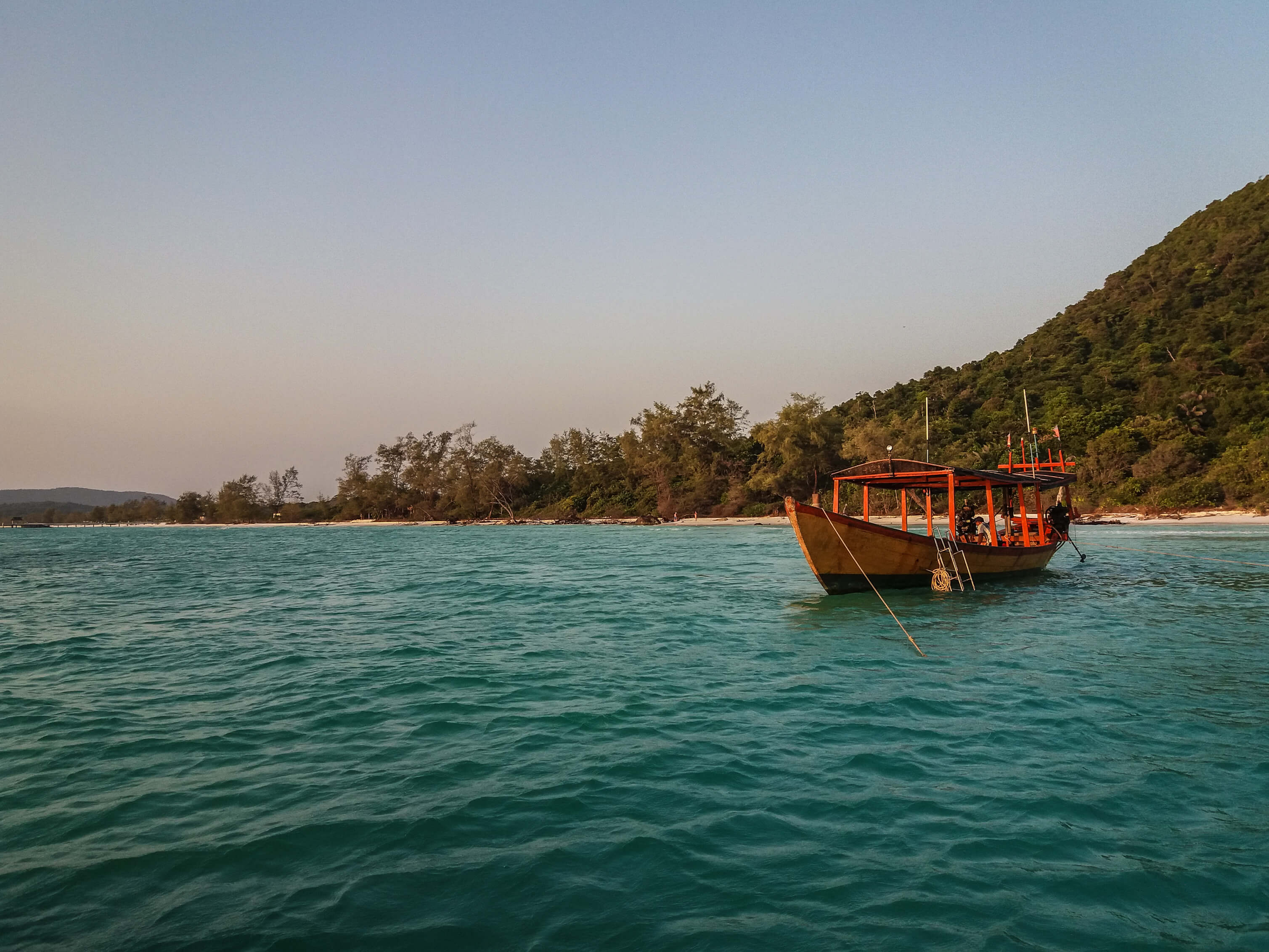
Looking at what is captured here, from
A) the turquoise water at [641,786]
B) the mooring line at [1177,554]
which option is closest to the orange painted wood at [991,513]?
the turquoise water at [641,786]

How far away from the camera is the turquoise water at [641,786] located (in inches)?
155

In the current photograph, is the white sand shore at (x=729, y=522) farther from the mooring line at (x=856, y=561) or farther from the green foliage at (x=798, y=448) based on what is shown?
the mooring line at (x=856, y=561)

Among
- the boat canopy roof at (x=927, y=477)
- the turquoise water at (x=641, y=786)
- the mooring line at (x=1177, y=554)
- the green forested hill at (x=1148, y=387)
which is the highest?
the green forested hill at (x=1148, y=387)

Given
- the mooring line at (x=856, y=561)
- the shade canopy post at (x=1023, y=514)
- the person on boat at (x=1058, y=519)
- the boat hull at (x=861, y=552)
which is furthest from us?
the person on boat at (x=1058, y=519)

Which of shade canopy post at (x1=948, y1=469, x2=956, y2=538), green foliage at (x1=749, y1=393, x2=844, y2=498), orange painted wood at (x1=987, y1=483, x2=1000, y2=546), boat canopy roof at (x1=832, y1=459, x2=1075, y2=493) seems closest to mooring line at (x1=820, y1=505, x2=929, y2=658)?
boat canopy roof at (x1=832, y1=459, x2=1075, y2=493)

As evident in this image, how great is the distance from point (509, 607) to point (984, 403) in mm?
74633

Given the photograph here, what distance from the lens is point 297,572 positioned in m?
28.4

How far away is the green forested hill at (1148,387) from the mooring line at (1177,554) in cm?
2071

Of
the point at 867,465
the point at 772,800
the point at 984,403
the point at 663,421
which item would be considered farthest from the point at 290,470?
the point at 772,800

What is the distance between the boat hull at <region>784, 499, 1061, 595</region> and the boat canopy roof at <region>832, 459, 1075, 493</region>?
4.55 ft

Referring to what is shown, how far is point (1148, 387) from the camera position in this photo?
6369cm

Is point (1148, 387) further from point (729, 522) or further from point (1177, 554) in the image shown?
point (1177, 554)

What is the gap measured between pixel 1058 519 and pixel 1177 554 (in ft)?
19.9

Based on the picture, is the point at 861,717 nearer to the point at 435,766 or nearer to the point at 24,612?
the point at 435,766
